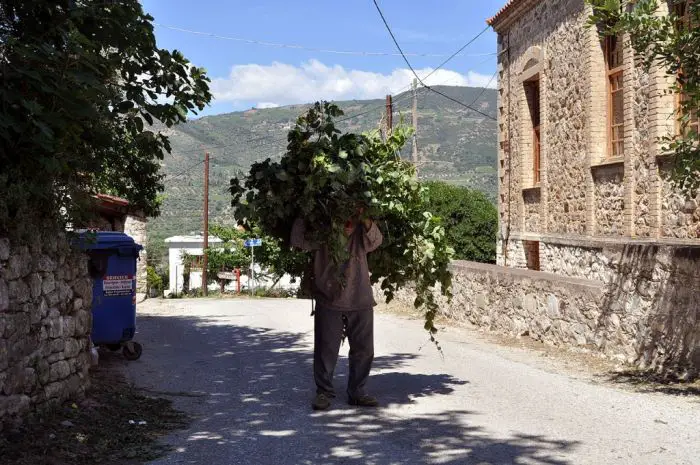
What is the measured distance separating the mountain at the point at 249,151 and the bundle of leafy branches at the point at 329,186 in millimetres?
59108

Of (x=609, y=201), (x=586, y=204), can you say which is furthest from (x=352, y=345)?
(x=586, y=204)

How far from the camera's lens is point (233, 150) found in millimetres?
111062

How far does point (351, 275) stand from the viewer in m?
6.71

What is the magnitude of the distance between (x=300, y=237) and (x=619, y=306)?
467 cm

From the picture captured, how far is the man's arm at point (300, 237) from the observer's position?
21.5 feet

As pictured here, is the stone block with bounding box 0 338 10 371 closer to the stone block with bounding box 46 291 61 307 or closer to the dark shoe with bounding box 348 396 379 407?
the stone block with bounding box 46 291 61 307

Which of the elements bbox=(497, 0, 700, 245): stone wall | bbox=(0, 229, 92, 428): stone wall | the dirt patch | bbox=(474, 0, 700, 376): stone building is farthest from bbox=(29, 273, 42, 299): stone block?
bbox=(497, 0, 700, 245): stone wall

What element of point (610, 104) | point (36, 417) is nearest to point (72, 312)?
point (36, 417)

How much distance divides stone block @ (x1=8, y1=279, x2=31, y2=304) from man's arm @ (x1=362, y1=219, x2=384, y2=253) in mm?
2613

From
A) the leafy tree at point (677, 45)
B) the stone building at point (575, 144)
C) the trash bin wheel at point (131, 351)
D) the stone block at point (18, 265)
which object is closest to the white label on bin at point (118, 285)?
the trash bin wheel at point (131, 351)

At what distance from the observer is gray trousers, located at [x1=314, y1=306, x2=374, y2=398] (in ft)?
22.2

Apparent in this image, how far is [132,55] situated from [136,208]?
3.92 m

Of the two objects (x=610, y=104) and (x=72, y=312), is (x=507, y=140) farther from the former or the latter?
(x=72, y=312)

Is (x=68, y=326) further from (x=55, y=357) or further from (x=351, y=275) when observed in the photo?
(x=351, y=275)
